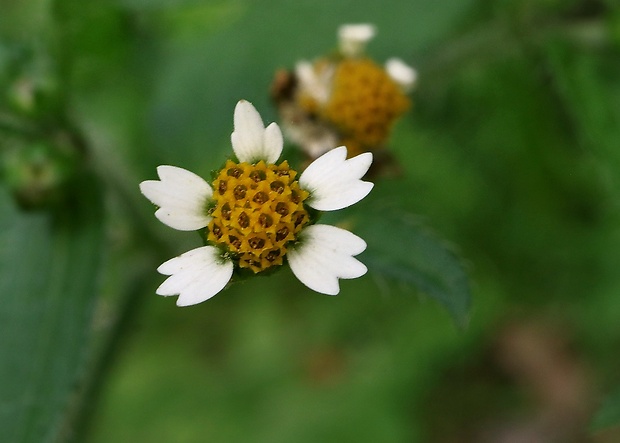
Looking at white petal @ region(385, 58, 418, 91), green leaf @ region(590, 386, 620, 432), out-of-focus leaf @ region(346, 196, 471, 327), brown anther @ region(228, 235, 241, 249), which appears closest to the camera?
brown anther @ region(228, 235, 241, 249)

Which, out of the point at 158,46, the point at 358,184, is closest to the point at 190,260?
the point at 358,184

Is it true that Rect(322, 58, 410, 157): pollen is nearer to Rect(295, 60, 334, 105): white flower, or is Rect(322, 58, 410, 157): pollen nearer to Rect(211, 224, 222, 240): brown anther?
Rect(295, 60, 334, 105): white flower

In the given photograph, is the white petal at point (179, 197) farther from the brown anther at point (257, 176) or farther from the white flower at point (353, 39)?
the white flower at point (353, 39)

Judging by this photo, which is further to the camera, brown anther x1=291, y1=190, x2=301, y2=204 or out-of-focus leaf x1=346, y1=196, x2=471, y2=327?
out-of-focus leaf x1=346, y1=196, x2=471, y2=327

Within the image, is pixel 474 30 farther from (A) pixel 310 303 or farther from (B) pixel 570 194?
(A) pixel 310 303

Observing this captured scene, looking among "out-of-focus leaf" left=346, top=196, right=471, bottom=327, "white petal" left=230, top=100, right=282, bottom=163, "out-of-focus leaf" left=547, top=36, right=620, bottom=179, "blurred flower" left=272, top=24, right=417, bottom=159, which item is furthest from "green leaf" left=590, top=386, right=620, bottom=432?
"white petal" left=230, top=100, right=282, bottom=163

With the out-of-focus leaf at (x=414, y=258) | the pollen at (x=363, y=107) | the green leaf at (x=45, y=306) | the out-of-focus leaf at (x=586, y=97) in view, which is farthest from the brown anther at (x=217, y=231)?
the out-of-focus leaf at (x=586, y=97)

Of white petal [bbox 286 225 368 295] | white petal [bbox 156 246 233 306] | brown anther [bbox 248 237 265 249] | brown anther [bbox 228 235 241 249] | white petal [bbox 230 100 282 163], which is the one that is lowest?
white petal [bbox 286 225 368 295]
